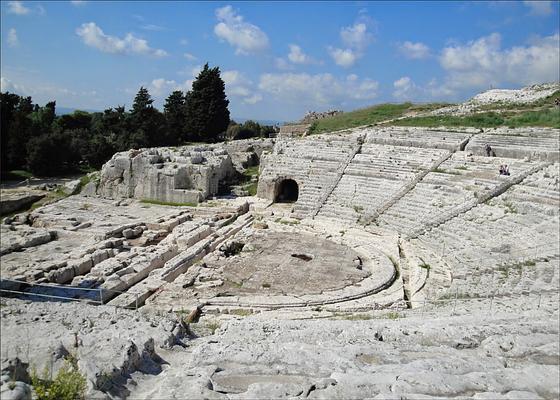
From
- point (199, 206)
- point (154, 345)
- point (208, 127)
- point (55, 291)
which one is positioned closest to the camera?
point (154, 345)

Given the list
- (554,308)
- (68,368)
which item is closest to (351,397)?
(68,368)

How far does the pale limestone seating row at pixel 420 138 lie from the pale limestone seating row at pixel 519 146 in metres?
0.75

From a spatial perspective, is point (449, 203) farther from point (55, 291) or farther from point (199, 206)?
point (55, 291)

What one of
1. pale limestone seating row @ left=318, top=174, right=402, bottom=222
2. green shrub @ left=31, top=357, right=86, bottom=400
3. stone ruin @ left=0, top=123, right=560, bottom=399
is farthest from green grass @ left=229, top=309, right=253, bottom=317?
pale limestone seating row @ left=318, top=174, right=402, bottom=222

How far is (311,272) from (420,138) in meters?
13.7

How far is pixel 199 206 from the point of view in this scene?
69.3 ft

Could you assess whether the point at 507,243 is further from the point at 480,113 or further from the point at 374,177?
the point at 480,113

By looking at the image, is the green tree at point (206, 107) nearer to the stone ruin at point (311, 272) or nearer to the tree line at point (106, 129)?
the tree line at point (106, 129)

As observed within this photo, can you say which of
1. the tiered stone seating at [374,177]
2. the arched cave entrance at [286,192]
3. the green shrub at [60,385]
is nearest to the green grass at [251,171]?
the arched cave entrance at [286,192]

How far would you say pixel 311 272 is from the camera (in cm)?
1316

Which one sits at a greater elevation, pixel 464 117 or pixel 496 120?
pixel 464 117

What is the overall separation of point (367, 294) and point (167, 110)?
3347 centimetres

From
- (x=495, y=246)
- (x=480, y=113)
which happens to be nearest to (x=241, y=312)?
(x=495, y=246)

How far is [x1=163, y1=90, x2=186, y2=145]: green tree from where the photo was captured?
124 ft
